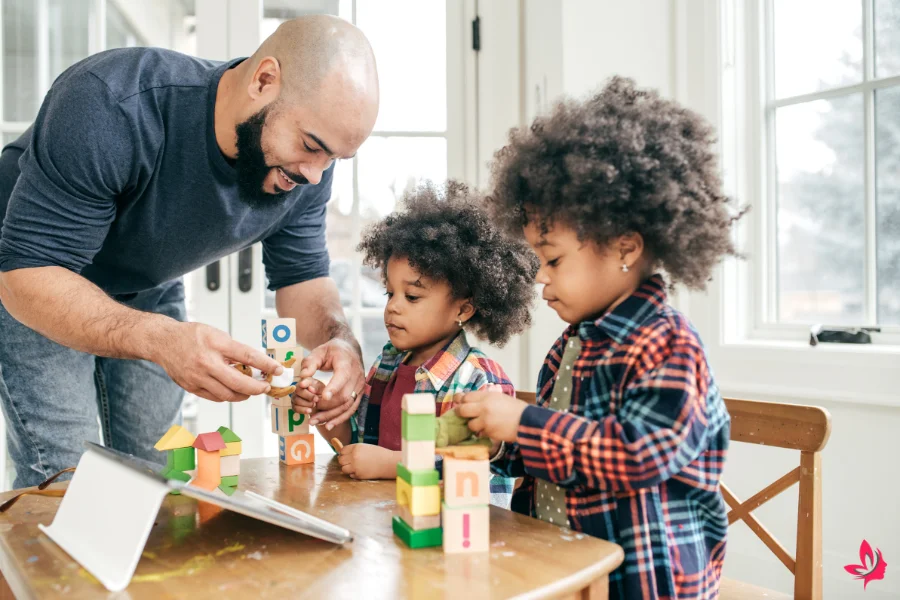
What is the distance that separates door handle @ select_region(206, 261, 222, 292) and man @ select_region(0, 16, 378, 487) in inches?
21.9

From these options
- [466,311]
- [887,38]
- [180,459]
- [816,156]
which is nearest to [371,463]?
[180,459]

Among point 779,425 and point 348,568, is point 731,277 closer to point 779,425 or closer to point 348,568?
point 779,425

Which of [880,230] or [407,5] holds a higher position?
[407,5]

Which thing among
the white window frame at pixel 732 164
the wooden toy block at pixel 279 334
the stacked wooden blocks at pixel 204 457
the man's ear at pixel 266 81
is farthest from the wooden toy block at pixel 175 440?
the white window frame at pixel 732 164

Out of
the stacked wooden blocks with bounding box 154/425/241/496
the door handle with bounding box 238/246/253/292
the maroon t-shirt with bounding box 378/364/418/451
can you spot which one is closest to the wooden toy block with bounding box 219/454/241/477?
the stacked wooden blocks with bounding box 154/425/241/496

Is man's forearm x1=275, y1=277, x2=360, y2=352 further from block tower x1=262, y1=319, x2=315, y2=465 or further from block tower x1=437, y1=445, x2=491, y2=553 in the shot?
block tower x1=437, y1=445, x2=491, y2=553

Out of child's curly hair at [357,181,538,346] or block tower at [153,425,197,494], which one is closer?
block tower at [153,425,197,494]

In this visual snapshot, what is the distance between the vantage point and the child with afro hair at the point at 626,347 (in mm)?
867

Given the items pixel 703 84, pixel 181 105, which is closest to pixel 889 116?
pixel 703 84

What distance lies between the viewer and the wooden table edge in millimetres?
721

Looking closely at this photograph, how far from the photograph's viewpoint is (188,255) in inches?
61.7

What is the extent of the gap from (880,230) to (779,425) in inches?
41.3

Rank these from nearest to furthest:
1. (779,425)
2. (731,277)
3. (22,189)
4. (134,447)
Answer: (779,425), (22,189), (134,447), (731,277)

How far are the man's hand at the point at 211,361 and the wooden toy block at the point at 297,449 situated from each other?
0.47ft
